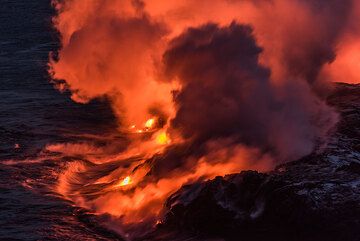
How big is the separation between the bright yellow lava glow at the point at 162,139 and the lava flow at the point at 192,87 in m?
0.06

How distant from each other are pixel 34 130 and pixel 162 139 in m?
3.34

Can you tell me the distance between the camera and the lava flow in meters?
12.3

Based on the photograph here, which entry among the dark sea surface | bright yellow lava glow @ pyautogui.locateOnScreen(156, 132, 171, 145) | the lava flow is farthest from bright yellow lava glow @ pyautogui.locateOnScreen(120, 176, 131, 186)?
bright yellow lava glow @ pyautogui.locateOnScreen(156, 132, 171, 145)

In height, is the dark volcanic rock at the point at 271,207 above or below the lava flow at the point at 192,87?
below

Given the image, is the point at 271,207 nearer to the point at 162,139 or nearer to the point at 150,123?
the point at 162,139

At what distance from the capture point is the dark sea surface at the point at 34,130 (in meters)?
10.7

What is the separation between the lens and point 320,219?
9812 mm

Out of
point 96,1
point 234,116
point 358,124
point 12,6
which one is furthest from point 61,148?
point 12,6

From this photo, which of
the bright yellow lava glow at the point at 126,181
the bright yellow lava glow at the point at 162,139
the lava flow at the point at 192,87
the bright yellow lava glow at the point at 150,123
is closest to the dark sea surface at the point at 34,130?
the lava flow at the point at 192,87

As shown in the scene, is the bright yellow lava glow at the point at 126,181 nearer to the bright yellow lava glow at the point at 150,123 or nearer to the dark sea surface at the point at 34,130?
the dark sea surface at the point at 34,130

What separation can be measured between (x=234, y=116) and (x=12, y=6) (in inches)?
872

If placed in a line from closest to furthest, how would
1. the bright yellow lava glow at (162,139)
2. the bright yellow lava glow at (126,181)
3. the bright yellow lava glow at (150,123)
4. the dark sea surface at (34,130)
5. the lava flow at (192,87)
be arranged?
the dark sea surface at (34,130) → the lava flow at (192,87) → the bright yellow lava glow at (126,181) → the bright yellow lava glow at (162,139) → the bright yellow lava glow at (150,123)

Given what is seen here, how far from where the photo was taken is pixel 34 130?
52.5ft

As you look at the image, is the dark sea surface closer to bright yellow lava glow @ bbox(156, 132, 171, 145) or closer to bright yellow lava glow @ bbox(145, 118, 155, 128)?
bright yellow lava glow @ bbox(145, 118, 155, 128)
